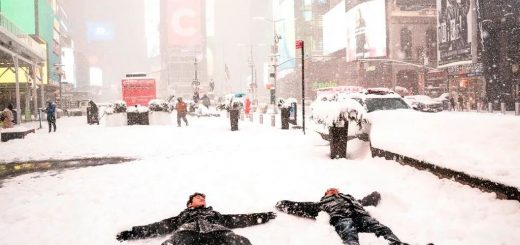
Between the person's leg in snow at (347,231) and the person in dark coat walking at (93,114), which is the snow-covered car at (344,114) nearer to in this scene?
the person's leg in snow at (347,231)

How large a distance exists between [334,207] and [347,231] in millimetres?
739

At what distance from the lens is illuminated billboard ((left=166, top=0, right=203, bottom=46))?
161m

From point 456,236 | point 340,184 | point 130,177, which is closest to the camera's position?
point 456,236

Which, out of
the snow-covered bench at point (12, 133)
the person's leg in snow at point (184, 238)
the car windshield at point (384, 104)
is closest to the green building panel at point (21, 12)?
the snow-covered bench at point (12, 133)

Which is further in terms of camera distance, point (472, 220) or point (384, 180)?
point (384, 180)

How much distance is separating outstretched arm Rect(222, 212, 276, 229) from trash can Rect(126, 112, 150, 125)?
22.6m

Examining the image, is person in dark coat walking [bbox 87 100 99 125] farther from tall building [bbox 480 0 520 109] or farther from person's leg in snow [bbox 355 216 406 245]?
tall building [bbox 480 0 520 109]

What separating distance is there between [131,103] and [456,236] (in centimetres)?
3402

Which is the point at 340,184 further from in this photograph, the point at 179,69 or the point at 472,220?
the point at 179,69

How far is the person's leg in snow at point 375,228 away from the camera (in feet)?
14.4

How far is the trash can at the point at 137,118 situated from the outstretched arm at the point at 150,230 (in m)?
22.6

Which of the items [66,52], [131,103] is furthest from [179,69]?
[131,103]

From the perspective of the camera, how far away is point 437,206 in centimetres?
615

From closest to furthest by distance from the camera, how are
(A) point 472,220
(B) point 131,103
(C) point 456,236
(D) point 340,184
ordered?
(C) point 456,236, (A) point 472,220, (D) point 340,184, (B) point 131,103
